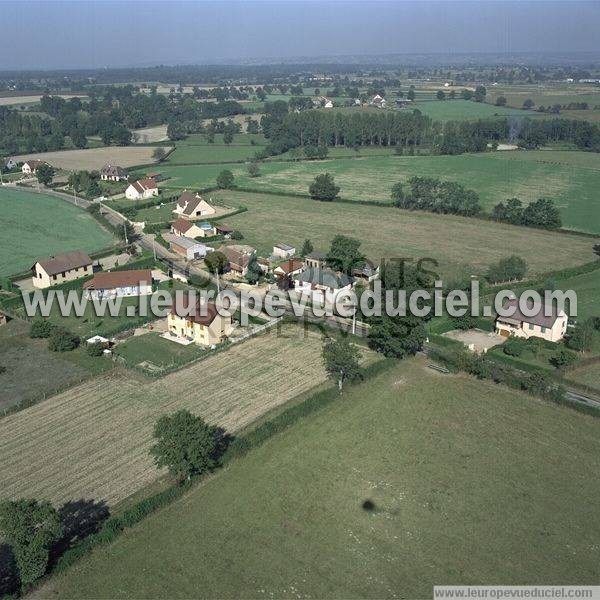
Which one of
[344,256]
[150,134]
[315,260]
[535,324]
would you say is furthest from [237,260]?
[150,134]

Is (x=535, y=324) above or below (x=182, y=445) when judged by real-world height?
below

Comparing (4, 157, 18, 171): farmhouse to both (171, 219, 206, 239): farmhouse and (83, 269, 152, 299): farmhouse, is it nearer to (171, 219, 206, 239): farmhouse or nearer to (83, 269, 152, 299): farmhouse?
(171, 219, 206, 239): farmhouse

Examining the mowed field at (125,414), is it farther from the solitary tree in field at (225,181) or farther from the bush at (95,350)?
the solitary tree in field at (225,181)

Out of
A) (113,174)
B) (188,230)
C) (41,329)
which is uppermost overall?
(113,174)

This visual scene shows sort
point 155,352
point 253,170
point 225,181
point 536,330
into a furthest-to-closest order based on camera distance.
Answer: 1. point 253,170
2. point 225,181
3. point 536,330
4. point 155,352

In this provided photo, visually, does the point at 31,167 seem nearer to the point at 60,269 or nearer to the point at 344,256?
the point at 60,269

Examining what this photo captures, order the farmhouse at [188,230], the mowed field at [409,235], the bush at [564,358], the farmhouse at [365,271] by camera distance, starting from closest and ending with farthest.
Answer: the bush at [564,358], the farmhouse at [365,271], the mowed field at [409,235], the farmhouse at [188,230]

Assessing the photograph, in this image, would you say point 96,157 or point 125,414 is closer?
point 125,414

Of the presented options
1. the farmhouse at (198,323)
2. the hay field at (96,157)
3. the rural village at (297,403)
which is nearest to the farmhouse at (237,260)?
the rural village at (297,403)
